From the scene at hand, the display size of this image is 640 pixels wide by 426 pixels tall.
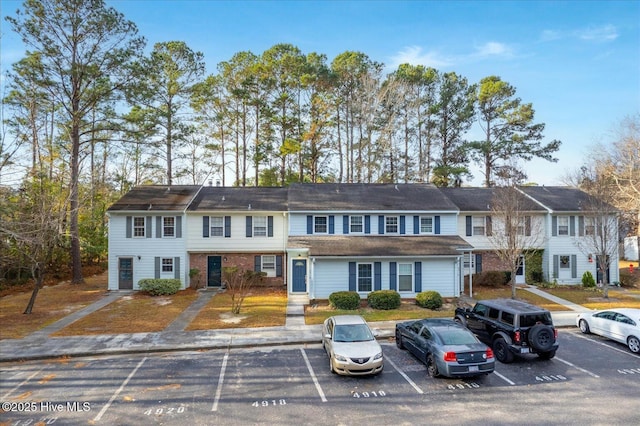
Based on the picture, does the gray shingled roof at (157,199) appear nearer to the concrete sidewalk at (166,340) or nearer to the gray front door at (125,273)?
the gray front door at (125,273)

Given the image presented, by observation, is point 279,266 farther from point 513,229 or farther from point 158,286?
point 513,229

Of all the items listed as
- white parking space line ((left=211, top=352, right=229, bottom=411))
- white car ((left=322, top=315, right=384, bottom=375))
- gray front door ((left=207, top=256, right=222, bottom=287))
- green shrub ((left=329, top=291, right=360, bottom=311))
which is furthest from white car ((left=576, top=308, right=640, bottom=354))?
gray front door ((left=207, top=256, right=222, bottom=287))

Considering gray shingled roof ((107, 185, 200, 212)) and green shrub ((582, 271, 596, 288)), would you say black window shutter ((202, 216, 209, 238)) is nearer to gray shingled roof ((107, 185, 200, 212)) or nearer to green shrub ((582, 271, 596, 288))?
gray shingled roof ((107, 185, 200, 212))

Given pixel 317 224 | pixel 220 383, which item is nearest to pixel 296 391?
pixel 220 383

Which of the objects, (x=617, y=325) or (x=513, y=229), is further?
(x=513, y=229)

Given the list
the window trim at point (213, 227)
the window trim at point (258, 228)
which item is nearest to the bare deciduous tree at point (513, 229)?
the window trim at point (258, 228)

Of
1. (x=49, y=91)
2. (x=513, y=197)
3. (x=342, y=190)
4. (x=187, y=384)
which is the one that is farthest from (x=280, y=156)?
(x=187, y=384)
